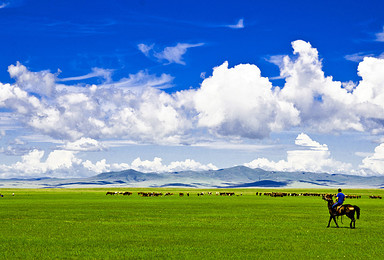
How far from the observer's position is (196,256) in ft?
62.4

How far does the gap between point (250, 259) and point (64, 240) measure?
1038 cm

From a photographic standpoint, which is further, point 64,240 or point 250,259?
point 64,240

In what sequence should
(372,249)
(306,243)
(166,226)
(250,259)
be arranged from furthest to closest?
(166,226) → (306,243) → (372,249) → (250,259)

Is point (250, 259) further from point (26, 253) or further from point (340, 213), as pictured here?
point (340, 213)

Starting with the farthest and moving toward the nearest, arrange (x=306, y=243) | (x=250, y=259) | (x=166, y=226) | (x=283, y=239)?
(x=166, y=226), (x=283, y=239), (x=306, y=243), (x=250, y=259)

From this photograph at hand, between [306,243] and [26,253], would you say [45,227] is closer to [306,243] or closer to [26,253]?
[26,253]

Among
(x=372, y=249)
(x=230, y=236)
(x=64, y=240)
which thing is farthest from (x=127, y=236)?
(x=372, y=249)

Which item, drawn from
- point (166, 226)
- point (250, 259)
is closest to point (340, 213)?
point (166, 226)

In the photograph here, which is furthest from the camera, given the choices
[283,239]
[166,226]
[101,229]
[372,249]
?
[166,226]

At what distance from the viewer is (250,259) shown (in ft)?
60.5

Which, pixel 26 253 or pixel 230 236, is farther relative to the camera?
pixel 230 236

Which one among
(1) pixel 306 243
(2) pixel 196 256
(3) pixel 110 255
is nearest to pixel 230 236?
Answer: (1) pixel 306 243

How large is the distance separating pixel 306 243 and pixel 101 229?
13.3 metres

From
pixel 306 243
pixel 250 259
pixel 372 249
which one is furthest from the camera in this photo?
pixel 306 243
